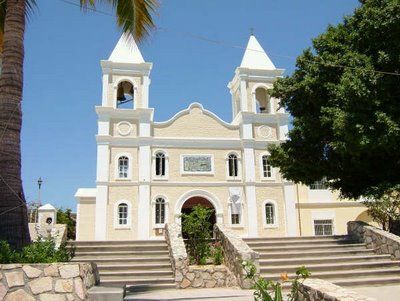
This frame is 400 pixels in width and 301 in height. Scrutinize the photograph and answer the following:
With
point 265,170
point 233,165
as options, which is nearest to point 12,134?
point 233,165

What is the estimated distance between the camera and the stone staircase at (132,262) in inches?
445

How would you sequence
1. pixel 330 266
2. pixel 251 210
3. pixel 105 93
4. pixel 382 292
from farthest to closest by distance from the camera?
1. pixel 105 93
2. pixel 251 210
3. pixel 330 266
4. pixel 382 292

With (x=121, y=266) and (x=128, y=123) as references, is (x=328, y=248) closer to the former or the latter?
(x=121, y=266)

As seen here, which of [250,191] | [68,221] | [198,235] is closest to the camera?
[198,235]

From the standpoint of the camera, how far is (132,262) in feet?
41.8

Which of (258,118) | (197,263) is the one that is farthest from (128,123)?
(197,263)

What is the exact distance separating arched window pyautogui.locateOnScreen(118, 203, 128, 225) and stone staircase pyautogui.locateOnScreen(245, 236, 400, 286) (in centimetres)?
1093

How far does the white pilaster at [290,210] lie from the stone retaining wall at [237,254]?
38.3ft

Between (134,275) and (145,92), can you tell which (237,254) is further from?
(145,92)

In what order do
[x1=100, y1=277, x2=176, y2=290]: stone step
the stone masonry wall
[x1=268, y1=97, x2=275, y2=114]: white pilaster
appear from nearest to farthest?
[x1=100, y1=277, x2=176, y2=290]: stone step
the stone masonry wall
[x1=268, y1=97, x2=275, y2=114]: white pilaster

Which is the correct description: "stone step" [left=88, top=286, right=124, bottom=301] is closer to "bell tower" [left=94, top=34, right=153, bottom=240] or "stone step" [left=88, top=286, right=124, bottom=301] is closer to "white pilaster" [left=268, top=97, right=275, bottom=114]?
"bell tower" [left=94, top=34, right=153, bottom=240]

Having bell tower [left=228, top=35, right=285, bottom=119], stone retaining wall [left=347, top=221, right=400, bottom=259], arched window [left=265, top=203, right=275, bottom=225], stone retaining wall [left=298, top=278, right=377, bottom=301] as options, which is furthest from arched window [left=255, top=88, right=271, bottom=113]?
stone retaining wall [left=298, top=278, right=377, bottom=301]

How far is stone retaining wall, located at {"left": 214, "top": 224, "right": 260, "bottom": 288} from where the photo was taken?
35.6 ft

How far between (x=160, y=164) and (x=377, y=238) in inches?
558
